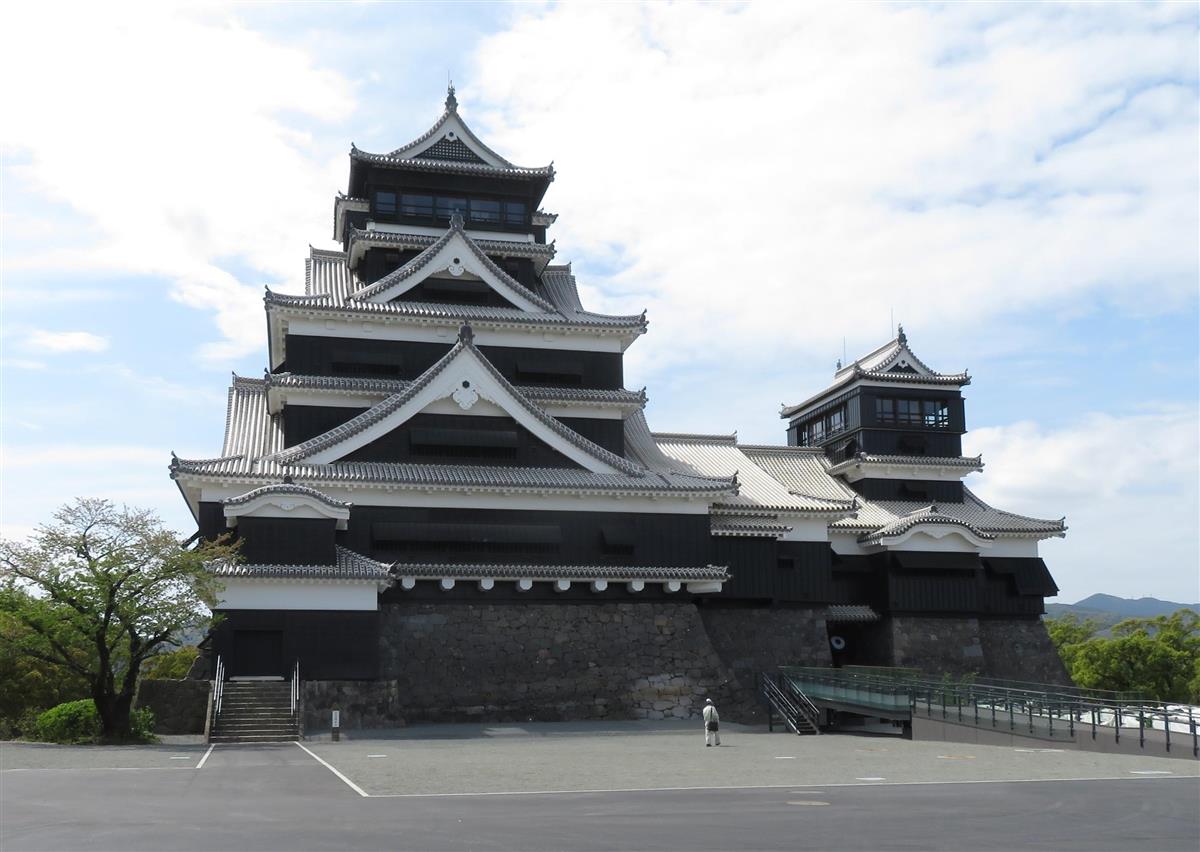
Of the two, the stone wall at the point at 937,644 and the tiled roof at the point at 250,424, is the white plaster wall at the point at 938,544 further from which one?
the tiled roof at the point at 250,424

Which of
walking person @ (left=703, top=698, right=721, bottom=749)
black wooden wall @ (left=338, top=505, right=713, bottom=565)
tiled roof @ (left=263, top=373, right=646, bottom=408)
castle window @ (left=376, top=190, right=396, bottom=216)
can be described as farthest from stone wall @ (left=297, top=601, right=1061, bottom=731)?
castle window @ (left=376, top=190, right=396, bottom=216)

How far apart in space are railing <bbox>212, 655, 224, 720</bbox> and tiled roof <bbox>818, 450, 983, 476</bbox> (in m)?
25.4

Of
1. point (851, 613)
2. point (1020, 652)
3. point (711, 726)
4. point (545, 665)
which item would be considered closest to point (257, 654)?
point (545, 665)

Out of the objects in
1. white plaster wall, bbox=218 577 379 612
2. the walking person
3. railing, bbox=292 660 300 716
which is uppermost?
white plaster wall, bbox=218 577 379 612

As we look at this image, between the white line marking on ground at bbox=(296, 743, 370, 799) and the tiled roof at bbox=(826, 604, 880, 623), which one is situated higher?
the tiled roof at bbox=(826, 604, 880, 623)

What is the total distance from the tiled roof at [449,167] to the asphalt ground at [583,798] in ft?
73.2

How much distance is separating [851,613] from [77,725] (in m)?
25.5

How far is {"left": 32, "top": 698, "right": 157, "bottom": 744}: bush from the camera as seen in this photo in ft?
80.7

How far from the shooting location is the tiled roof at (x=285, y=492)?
1122 inches

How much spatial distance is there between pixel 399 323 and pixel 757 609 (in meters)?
14.9

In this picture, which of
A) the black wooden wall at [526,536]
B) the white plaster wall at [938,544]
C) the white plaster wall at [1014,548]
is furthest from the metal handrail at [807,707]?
the white plaster wall at [1014,548]

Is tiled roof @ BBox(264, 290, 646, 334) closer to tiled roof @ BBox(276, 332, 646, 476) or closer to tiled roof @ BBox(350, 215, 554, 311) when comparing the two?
tiled roof @ BBox(350, 215, 554, 311)

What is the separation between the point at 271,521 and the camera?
28719 mm

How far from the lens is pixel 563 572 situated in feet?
103
